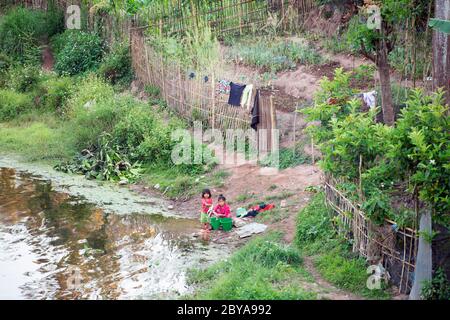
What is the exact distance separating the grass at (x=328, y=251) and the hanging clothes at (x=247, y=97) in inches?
120

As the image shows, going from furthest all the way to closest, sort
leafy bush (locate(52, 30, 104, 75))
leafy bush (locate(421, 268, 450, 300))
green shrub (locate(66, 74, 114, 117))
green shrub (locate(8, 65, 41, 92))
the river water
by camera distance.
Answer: leafy bush (locate(52, 30, 104, 75)) → green shrub (locate(8, 65, 41, 92)) → green shrub (locate(66, 74, 114, 117)) → the river water → leafy bush (locate(421, 268, 450, 300))

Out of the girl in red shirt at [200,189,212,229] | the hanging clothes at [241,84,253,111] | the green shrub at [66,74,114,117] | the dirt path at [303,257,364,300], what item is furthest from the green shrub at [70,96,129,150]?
the dirt path at [303,257,364,300]

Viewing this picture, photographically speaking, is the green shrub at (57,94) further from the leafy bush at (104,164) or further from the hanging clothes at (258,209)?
the hanging clothes at (258,209)

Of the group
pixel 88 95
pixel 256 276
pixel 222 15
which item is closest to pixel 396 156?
pixel 256 276

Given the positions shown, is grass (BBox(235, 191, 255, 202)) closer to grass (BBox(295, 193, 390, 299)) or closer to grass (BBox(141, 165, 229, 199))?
grass (BBox(141, 165, 229, 199))

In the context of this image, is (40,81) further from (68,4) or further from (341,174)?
(341,174)

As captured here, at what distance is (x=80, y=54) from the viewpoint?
62.0ft

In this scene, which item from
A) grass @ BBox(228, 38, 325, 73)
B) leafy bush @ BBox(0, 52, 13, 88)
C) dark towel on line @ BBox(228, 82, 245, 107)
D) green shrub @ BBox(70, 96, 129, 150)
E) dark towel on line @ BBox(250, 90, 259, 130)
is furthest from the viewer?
leafy bush @ BBox(0, 52, 13, 88)

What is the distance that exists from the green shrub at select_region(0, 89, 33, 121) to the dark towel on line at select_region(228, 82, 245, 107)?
6.41 meters

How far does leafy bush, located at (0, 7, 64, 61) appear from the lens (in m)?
20.1

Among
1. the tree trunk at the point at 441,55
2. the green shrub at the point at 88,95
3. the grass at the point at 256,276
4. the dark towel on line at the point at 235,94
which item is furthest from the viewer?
the green shrub at the point at 88,95

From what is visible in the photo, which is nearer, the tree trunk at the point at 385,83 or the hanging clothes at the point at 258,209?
the tree trunk at the point at 385,83

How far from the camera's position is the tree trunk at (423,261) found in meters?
7.44

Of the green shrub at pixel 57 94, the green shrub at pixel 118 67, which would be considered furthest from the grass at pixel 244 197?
the green shrub at pixel 118 67
